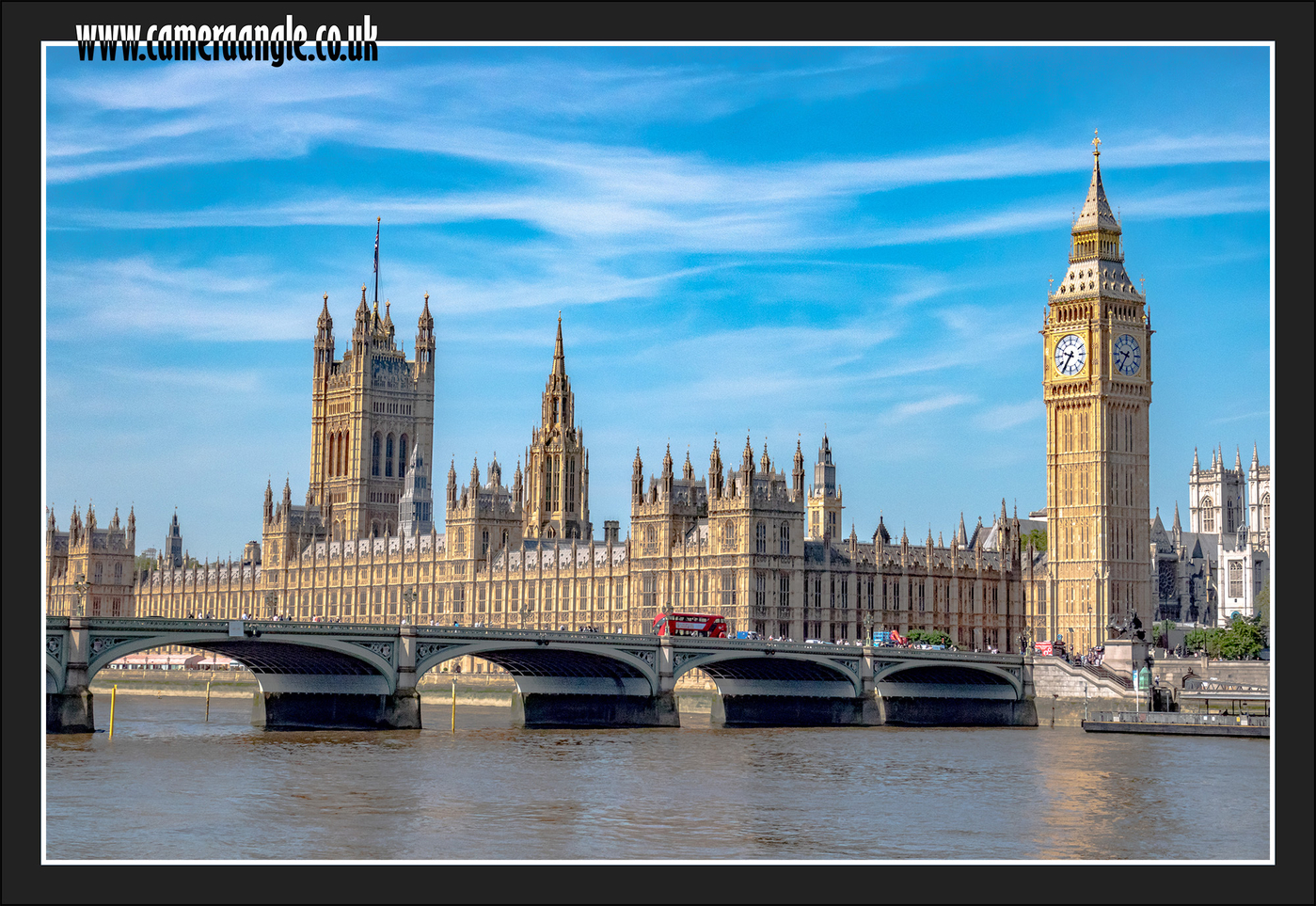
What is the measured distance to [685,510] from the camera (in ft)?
430

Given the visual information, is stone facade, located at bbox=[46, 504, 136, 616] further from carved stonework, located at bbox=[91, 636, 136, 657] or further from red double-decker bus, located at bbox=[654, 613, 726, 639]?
carved stonework, located at bbox=[91, 636, 136, 657]

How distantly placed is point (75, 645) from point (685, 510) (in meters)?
61.6

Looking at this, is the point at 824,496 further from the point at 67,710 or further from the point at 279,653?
the point at 67,710

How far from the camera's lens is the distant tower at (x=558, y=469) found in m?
157

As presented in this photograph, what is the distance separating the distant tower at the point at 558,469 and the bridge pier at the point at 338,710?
6807cm

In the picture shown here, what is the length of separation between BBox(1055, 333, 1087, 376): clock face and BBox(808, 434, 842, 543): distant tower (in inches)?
1265

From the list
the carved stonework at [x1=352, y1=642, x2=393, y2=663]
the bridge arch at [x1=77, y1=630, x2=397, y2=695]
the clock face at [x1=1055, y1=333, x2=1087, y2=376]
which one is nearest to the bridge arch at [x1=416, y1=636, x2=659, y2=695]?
the carved stonework at [x1=352, y1=642, x2=393, y2=663]

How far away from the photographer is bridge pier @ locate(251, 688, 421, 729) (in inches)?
3386

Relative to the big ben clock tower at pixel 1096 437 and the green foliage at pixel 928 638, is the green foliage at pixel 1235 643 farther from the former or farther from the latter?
the green foliage at pixel 928 638

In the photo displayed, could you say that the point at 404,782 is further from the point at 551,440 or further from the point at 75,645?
the point at 551,440

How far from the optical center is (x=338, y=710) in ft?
290

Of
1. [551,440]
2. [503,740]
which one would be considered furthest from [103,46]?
[551,440]

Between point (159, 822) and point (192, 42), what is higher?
point (192, 42)

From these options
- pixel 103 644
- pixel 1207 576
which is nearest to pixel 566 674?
pixel 103 644
